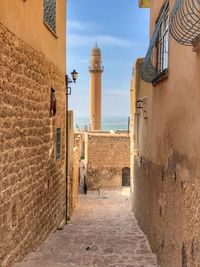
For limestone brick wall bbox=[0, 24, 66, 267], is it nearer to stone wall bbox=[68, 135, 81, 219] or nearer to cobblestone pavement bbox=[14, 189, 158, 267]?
cobblestone pavement bbox=[14, 189, 158, 267]

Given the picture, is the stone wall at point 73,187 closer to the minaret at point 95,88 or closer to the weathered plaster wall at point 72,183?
the weathered plaster wall at point 72,183

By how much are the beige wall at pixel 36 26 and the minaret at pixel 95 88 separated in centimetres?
3829

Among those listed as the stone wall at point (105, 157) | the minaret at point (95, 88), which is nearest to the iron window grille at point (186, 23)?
the stone wall at point (105, 157)

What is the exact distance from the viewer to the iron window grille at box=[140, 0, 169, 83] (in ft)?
24.8

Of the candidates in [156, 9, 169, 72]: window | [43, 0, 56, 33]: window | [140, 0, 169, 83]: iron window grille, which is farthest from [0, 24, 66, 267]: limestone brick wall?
[156, 9, 169, 72]: window

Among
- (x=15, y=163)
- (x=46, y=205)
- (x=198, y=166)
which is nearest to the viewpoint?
(x=198, y=166)

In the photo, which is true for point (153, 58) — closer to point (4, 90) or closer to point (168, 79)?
point (168, 79)

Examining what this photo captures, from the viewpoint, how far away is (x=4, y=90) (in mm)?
5406

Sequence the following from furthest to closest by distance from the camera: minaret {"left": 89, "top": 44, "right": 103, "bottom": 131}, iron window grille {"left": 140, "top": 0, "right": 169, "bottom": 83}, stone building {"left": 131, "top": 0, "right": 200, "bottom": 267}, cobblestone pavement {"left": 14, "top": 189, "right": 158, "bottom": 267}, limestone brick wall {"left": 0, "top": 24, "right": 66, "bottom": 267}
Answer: minaret {"left": 89, "top": 44, "right": 103, "bottom": 131}
iron window grille {"left": 140, "top": 0, "right": 169, "bottom": 83}
cobblestone pavement {"left": 14, "top": 189, "right": 158, "bottom": 267}
limestone brick wall {"left": 0, "top": 24, "right": 66, "bottom": 267}
stone building {"left": 131, "top": 0, "right": 200, "bottom": 267}

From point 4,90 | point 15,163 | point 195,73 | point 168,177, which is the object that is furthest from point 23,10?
point 168,177

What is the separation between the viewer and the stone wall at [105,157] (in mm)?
29000

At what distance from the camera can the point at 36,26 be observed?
24.1 feet

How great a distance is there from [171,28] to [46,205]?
5.24m

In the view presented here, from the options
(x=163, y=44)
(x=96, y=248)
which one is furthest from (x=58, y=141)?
(x=163, y=44)
